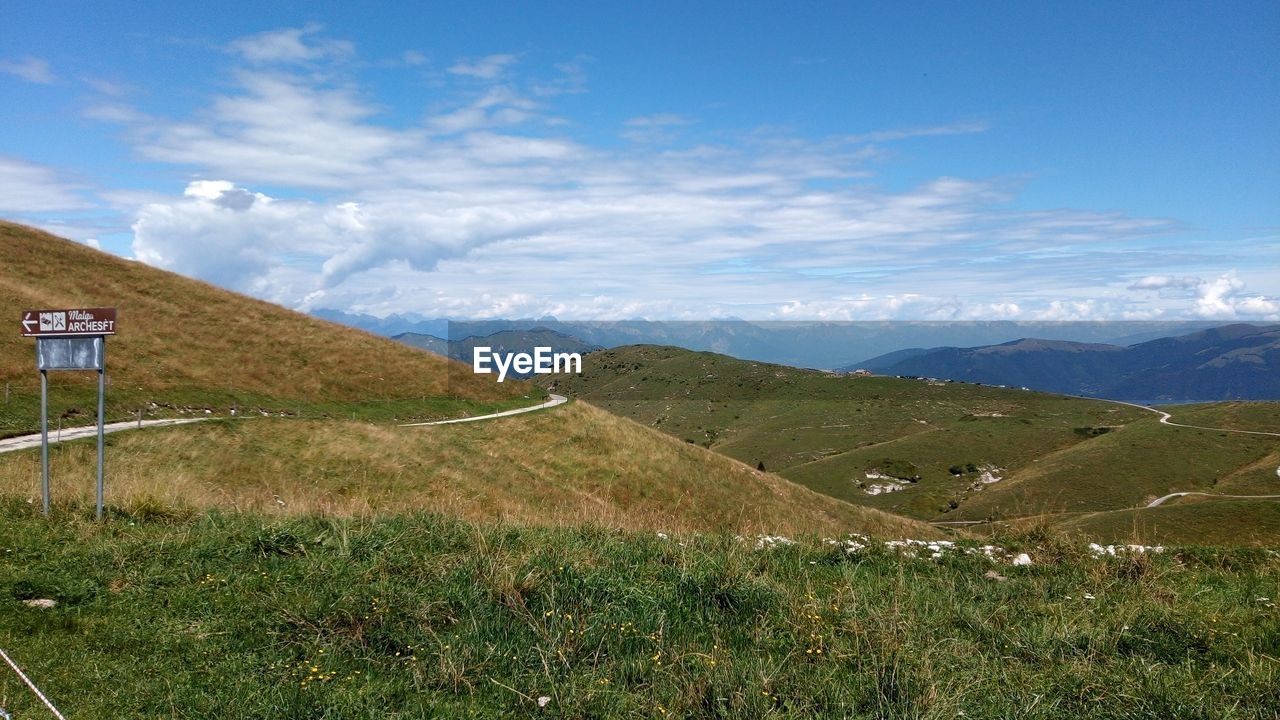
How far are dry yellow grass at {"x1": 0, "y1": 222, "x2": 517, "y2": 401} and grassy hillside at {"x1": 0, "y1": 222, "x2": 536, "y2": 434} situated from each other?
0.10m

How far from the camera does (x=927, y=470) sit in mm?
131625

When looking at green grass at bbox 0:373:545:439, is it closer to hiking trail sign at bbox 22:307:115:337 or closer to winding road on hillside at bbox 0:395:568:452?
winding road on hillside at bbox 0:395:568:452

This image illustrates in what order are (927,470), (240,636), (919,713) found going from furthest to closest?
(927,470)
(240,636)
(919,713)

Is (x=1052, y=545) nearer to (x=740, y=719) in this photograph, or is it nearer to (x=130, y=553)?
(x=740, y=719)

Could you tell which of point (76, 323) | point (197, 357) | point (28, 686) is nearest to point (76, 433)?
point (197, 357)

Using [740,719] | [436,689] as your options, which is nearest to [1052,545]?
[740,719]

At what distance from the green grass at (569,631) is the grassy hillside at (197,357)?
23900 millimetres

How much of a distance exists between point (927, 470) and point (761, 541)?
433ft

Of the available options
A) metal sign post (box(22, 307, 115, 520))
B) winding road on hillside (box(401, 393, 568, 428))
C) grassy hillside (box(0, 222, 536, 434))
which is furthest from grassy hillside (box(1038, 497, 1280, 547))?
metal sign post (box(22, 307, 115, 520))

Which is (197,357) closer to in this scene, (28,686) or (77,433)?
(77,433)

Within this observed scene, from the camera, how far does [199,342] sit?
4728 centimetres

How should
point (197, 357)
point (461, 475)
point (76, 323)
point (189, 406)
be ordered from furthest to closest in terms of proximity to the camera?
point (197, 357) → point (189, 406) → point (461, 475) → point (76, 323)

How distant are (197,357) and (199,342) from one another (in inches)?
171

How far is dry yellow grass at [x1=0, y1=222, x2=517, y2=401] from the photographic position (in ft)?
129
